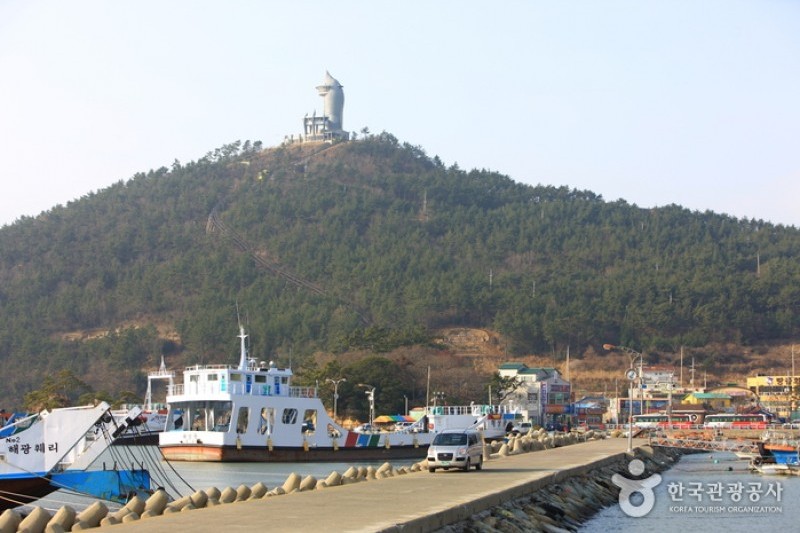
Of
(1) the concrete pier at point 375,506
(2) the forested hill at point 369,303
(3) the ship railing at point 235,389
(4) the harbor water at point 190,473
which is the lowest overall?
(4) the harbor water at point 190,473

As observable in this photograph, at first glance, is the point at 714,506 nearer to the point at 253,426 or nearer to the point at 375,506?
the point at 375,506

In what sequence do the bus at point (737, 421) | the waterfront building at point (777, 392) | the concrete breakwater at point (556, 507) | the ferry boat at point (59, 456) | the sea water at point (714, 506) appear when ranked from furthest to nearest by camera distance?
the waterfront building at point (777, 392) < the bus at point (737, 421) < the sea water at point (714, 506) < the ferry boat at point (59, 456) < the concrete breakwater at point (556, 507)

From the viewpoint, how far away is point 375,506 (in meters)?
23.9

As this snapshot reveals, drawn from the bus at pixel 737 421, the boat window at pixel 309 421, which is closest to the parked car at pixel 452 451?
the boat window at pixel 309 421

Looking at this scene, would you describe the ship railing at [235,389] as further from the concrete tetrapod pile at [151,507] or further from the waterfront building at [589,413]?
the waterfront building at [589,413]

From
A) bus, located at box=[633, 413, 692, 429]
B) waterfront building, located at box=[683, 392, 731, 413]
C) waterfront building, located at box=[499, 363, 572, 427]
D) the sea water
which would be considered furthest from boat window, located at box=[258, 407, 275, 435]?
waterfront building, located at box=[683, 392, 731, 413]

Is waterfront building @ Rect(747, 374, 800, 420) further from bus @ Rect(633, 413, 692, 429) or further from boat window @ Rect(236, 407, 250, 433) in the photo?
boat window @ Rect(236, 407, 250, 433)

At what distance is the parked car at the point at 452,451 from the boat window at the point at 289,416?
36.3m

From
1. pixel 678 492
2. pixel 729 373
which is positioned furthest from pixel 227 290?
pixel 678 492

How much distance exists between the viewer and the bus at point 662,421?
10583cm

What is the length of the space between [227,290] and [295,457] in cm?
11138

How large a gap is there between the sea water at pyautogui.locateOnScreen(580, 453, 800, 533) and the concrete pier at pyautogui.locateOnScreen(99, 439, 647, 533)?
2757 mm

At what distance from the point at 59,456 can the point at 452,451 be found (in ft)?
36.1

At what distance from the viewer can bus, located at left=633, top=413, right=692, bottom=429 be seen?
105831 millimetres
